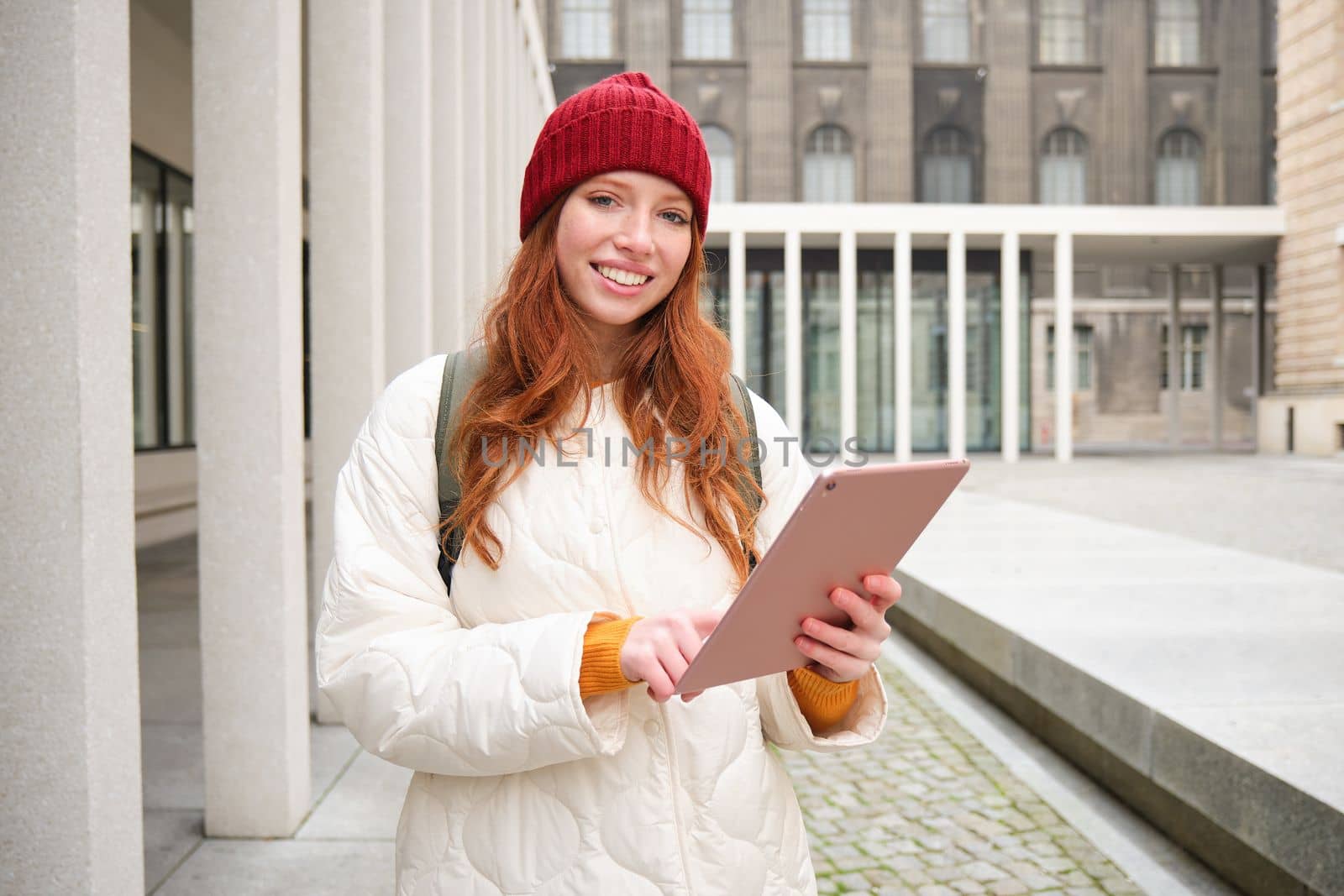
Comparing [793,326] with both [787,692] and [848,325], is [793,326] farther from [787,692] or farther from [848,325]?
[787,692]

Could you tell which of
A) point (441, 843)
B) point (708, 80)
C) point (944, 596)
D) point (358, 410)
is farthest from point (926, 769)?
point (708, 80)

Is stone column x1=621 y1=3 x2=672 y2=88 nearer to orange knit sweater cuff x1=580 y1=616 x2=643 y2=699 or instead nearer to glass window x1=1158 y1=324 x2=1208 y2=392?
glass window x1=1158 y1=324 x2=1208 y2=392

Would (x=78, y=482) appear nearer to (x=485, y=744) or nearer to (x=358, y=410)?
(x=485, y=744)

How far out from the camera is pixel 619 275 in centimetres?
163

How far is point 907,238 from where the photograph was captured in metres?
23.5

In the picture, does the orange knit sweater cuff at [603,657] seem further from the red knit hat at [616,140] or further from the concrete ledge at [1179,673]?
the concrete ledge at [1179,673]

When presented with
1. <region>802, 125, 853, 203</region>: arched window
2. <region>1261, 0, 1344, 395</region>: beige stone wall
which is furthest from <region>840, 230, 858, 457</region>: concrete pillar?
<region>802, 125, 853, 203</region>: arched window

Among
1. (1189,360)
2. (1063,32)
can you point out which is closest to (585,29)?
(1063,32)

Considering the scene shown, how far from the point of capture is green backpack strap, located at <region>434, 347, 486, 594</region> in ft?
5.12

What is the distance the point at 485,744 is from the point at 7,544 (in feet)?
3.62

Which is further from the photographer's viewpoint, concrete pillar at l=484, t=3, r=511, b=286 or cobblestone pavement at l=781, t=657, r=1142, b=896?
concrete pillar at l=484, t=3, r=511, b=286

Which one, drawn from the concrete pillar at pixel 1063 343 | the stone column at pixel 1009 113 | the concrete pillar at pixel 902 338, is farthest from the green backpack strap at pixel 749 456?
the stone column at pixel 1009 113

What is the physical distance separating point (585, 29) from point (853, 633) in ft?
119

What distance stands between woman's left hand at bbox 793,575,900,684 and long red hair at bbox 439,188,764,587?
266 mm
